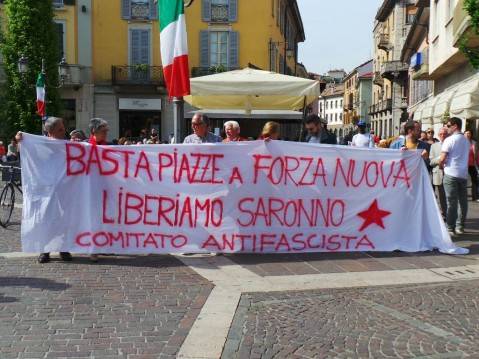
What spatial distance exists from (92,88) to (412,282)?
29.5 metres


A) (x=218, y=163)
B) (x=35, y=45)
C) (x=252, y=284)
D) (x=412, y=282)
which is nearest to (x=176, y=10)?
(x=218, y=163)

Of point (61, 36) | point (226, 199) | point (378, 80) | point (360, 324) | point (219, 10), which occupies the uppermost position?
point (219, 10)

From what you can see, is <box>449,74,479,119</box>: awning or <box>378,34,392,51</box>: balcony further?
<box>378,34,392,51</box>: balcony

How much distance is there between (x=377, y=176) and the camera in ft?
25.3

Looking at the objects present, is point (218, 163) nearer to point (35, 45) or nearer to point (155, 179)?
point (155, 179)

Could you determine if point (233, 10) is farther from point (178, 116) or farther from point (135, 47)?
point (178, 116)

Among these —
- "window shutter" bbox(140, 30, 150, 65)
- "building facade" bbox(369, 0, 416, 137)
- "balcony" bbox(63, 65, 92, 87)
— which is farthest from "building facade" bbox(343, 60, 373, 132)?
"balcony" bbox(63, 65, 92, 87)

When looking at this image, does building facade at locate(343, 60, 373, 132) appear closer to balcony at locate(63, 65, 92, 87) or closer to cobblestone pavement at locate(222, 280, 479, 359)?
balcony at locate(63, 65, 92, 87)

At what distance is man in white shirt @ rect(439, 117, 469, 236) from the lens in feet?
29.0

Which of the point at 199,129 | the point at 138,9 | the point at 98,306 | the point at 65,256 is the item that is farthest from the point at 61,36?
the point at 98,306

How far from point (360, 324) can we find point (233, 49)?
99.0 ft

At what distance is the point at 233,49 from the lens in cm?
3388

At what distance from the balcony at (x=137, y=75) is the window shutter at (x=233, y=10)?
4.94 meters

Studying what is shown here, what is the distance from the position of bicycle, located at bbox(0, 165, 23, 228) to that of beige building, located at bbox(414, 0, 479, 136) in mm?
9239
